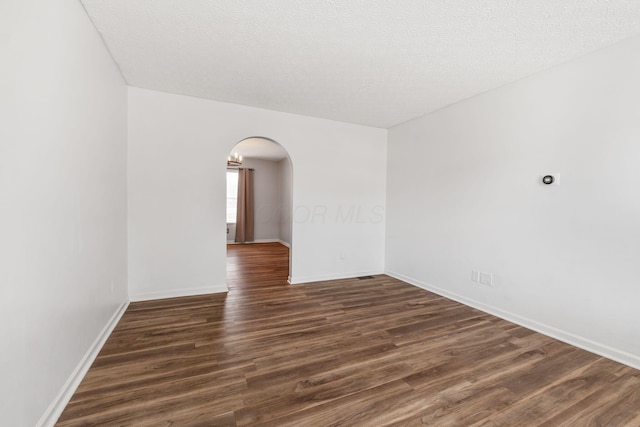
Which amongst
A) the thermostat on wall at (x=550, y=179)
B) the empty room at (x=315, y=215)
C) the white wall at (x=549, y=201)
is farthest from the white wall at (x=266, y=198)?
the thermostat on wall at (x=550, y=179)

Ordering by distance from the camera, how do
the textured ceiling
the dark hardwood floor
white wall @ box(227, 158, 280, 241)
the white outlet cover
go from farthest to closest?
white wall @ box(227, 158, 280, 241) < the white outlet cover < the textured ceiling < the dark hardwood floor

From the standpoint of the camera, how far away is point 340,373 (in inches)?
74.3

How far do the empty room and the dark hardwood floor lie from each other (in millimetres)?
17

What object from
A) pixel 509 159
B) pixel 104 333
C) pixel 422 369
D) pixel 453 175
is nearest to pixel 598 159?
pixel 509 159

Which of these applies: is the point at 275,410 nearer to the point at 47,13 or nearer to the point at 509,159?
the point at 47,13

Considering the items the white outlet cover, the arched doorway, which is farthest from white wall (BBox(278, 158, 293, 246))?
the white outlet cover

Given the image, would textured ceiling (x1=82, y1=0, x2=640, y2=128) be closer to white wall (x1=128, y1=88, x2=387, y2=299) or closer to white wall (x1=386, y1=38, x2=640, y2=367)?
white wall (x1=386, y1=38, x2=640, y2=367)

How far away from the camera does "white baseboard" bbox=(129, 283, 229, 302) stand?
324 centimetres

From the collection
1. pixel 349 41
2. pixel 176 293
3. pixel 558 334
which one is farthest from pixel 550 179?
pixel 176 293

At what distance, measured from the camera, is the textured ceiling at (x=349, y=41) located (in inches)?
72.2

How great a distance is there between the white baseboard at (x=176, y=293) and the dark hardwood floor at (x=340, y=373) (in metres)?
0.18

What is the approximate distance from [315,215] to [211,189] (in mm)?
1601

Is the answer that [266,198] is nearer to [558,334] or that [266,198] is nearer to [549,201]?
[549,201]

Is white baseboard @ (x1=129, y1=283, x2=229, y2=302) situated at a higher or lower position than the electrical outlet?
lower
